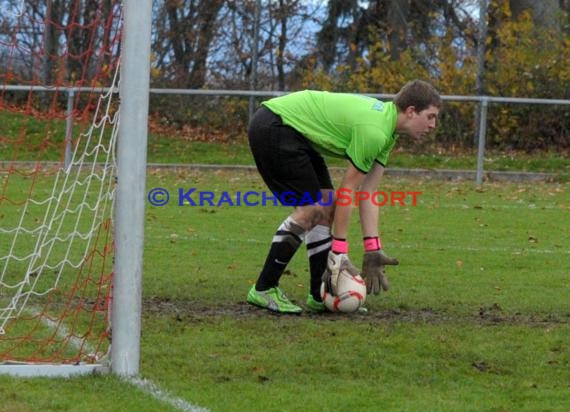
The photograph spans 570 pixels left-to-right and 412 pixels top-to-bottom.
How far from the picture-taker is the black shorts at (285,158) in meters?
7.06

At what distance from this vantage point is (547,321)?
23.3ft

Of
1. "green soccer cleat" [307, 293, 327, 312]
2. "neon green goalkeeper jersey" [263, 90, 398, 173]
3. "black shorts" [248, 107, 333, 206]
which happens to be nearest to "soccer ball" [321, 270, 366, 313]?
"green soccer cleat" [307, 293, 327, 312]

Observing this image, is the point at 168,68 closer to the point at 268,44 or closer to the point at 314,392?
the point at 268,44

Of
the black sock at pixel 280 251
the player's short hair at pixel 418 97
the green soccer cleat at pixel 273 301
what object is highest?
the player's short hair at pixel 418 97

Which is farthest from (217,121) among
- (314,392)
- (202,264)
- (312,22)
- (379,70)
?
(314,392)

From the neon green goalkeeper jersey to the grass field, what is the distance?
102 cm

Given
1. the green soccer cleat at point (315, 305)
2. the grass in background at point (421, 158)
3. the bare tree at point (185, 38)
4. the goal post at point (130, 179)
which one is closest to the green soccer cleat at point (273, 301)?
the green soccer cleat at point (315, 305)

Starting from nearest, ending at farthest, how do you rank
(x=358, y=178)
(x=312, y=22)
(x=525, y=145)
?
(x=358, y=178) → (x=525, y=145) → (x=312, y=22)

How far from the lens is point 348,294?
705 centimetres

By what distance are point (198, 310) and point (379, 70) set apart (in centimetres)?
1733

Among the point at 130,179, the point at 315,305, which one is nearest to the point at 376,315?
the point at 315,305

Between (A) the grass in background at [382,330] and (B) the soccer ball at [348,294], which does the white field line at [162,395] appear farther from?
(B) the soccer ball at [348,294]

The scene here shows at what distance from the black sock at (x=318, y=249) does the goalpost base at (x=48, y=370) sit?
2289mm

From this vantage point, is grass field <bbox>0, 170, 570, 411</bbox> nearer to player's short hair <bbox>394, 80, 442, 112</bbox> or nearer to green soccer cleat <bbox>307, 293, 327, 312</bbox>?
green soccer cleat <bbox>307, 293, 327, 312</bbox>
